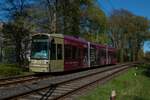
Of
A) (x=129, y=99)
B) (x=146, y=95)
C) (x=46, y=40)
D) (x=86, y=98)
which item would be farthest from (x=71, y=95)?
(x=46, y=40)

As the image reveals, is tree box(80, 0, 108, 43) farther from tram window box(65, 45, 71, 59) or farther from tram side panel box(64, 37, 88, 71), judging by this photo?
tram window box(65, 45, 71, 59)

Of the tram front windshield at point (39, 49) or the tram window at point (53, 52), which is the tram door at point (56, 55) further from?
the tram front windshield at point (39, 49)

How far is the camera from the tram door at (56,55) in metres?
24.5

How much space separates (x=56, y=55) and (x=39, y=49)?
131 cm

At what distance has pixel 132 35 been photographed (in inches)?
3782

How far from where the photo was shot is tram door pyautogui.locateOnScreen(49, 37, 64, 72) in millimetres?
24469

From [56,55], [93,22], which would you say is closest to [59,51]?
[56,55]

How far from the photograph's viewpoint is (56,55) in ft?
81.9

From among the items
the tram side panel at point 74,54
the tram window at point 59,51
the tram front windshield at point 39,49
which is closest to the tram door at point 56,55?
the tram window at point 59,51

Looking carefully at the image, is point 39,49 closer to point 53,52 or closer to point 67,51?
point 53,52

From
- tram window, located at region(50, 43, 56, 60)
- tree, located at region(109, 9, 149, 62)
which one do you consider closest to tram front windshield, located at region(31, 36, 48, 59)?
tram window, located at region(50, 43, 56, 60)

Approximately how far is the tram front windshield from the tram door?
0.43 meters

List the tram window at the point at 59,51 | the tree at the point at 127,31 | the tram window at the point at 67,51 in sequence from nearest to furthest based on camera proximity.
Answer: the tram window at the point at 59,51
the tram window at the point at 67,51
the tree at the point at 127,31

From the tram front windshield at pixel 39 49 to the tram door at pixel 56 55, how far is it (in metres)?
0.43
